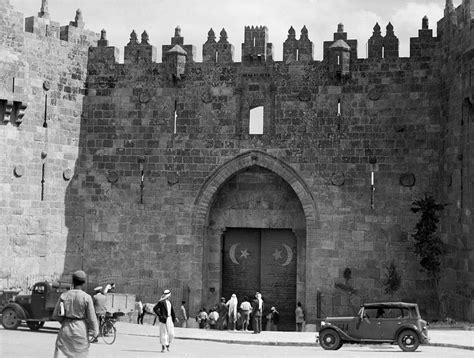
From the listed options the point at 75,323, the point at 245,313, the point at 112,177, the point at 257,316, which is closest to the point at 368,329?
the point at 257,316

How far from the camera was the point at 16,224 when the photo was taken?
23.8 metres

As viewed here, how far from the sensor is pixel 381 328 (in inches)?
679

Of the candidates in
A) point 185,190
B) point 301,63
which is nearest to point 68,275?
point 185,190

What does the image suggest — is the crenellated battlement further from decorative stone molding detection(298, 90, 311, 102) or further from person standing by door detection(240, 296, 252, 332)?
person standing by door detection(240, 296, 252, 332)

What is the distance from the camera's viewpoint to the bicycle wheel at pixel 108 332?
1772 cm

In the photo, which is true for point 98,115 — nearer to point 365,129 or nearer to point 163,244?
point 163,244

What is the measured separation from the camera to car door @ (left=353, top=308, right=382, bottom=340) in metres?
17.3

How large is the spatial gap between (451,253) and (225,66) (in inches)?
379

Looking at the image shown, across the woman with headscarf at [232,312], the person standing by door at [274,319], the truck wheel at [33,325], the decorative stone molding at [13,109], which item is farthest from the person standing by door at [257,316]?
the decorative stone molding at [13,109]

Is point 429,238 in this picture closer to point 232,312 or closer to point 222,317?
point 232,312

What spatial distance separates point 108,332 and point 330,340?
518 centimetres

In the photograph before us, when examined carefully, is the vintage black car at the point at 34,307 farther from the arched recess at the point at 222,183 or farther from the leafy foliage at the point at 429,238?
the leafy foliage at the point at 429,238

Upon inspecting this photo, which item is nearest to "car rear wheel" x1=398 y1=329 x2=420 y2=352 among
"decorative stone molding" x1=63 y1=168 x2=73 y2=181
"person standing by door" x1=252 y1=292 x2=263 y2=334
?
"person standing by door" x1=252 y1=292 x2=263 y2=334

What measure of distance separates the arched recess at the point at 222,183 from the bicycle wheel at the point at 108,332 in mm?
7481
